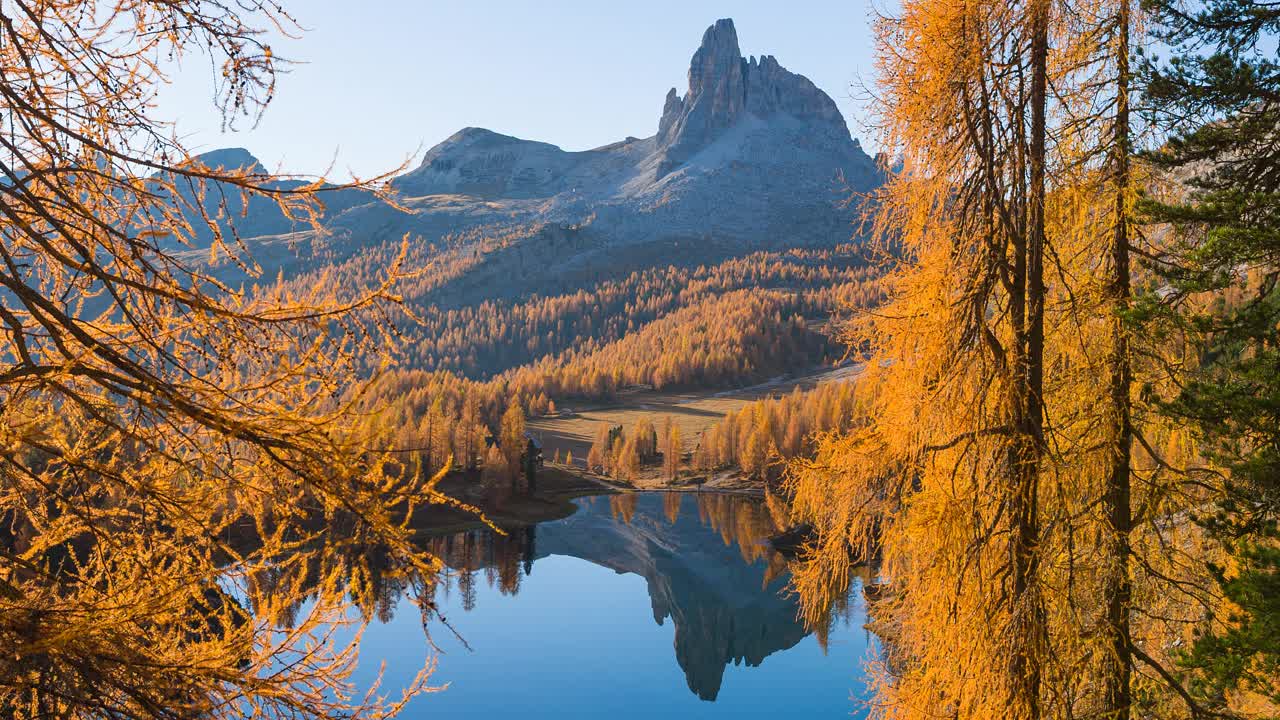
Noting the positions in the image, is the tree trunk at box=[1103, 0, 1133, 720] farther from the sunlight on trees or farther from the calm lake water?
the calm lake water

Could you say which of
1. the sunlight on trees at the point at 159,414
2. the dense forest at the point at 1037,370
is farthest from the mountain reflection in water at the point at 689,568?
the sunlight on trees at the point at 159,414

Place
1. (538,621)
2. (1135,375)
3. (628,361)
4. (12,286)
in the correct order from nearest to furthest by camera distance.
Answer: (12,286), (1135,375), (538,621), (628,361)

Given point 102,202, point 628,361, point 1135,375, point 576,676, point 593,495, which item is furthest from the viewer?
point 628,361

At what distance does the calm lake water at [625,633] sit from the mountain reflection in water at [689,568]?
0.13 metres

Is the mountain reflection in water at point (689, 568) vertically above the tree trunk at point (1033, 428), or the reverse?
the tree trunk at point (1033, 428)

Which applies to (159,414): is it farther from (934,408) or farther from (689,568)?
(689,568)

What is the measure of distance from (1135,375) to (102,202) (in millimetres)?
7299

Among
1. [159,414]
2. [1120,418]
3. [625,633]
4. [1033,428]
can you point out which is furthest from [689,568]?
[159,414]

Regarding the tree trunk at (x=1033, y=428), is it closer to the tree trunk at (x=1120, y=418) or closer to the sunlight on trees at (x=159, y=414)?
the tree trunk at (x=1120, y=418)

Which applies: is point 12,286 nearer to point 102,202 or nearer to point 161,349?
point 161,349

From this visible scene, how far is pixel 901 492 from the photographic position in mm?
6344

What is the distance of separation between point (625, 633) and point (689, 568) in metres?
11.3

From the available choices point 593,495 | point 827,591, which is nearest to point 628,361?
point 593,495

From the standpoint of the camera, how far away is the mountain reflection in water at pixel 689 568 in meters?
49.2
